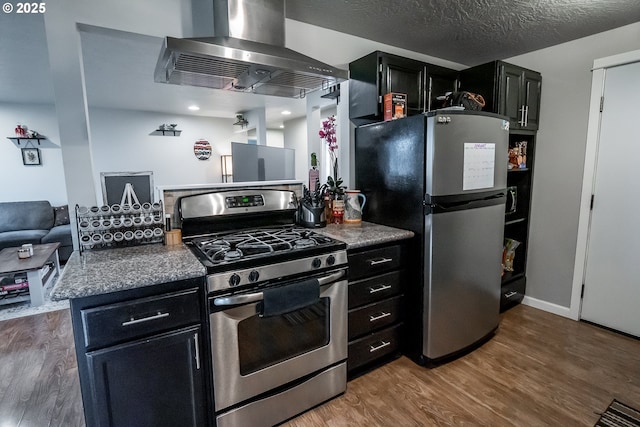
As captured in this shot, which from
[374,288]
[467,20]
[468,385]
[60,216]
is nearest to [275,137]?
[60,216]

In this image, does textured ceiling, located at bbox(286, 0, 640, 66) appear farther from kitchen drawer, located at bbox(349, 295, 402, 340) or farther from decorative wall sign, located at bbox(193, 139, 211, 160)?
decorative wall sign, located at bbox(193, 139, 211, 160)

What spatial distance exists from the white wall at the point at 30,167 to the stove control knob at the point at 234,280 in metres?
5.44

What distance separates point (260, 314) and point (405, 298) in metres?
1.08

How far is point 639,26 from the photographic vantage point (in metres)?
2.28

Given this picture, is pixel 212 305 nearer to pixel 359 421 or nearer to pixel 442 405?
pixel 359 421

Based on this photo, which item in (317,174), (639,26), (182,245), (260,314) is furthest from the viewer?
(317,174)

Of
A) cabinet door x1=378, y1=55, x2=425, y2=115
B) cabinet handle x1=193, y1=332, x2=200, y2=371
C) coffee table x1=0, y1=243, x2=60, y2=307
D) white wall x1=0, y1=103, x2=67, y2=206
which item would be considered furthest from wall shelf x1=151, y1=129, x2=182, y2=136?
cabinet handle x1=193, y1=332, x2=200, y2=371

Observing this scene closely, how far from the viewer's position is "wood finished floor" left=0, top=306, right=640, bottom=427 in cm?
169

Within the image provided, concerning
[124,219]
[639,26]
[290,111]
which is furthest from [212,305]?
[290,111]

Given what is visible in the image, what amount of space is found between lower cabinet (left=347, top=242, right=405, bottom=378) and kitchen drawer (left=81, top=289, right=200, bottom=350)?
900mm

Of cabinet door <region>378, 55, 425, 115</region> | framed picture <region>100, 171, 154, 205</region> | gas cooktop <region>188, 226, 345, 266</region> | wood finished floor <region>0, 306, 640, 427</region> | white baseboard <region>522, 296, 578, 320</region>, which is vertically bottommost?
wood finished floor <region>0, 306, 640, 427</region>

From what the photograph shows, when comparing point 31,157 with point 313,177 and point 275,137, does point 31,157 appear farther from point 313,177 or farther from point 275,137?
point 313,177

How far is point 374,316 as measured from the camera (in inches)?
77.9

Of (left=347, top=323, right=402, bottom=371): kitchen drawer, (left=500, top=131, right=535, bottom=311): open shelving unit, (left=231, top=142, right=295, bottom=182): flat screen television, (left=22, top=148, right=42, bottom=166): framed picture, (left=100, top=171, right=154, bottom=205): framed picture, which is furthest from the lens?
(left=22, top=148, right=42, bottom=166): framed picture
